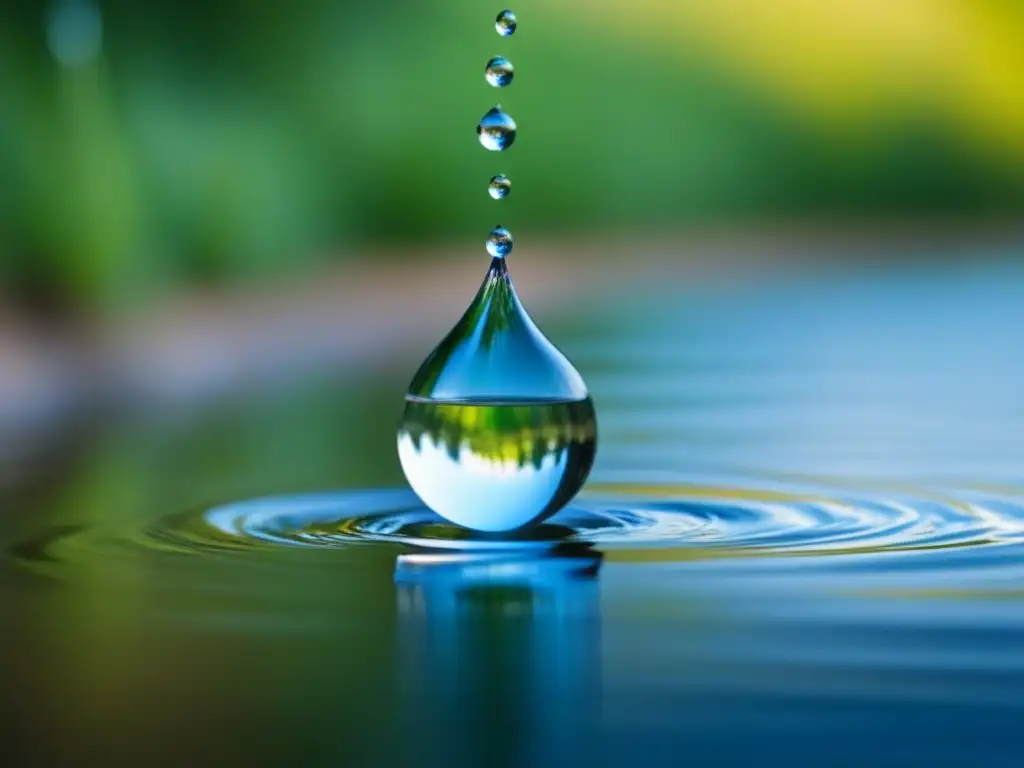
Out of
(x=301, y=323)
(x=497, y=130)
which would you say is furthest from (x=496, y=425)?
(x=301, y=323)

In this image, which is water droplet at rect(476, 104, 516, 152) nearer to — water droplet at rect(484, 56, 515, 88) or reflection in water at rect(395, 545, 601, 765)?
water droplet at rect(484, 56, 515, 88)

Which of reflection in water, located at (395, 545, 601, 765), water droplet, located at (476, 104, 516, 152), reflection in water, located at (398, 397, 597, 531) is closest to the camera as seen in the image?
reflection in water, located at (395, 545, 601, 765)

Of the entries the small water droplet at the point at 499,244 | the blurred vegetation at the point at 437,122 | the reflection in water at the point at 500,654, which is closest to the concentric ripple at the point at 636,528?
the reflection in water at the point at 500,654

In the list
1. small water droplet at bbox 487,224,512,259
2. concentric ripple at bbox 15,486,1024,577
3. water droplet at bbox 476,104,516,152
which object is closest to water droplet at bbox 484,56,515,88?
water droplet at bbox 476,104,516,152

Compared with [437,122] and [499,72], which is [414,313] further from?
[499,72]

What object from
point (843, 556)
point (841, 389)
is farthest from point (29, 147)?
point (843, 556)
